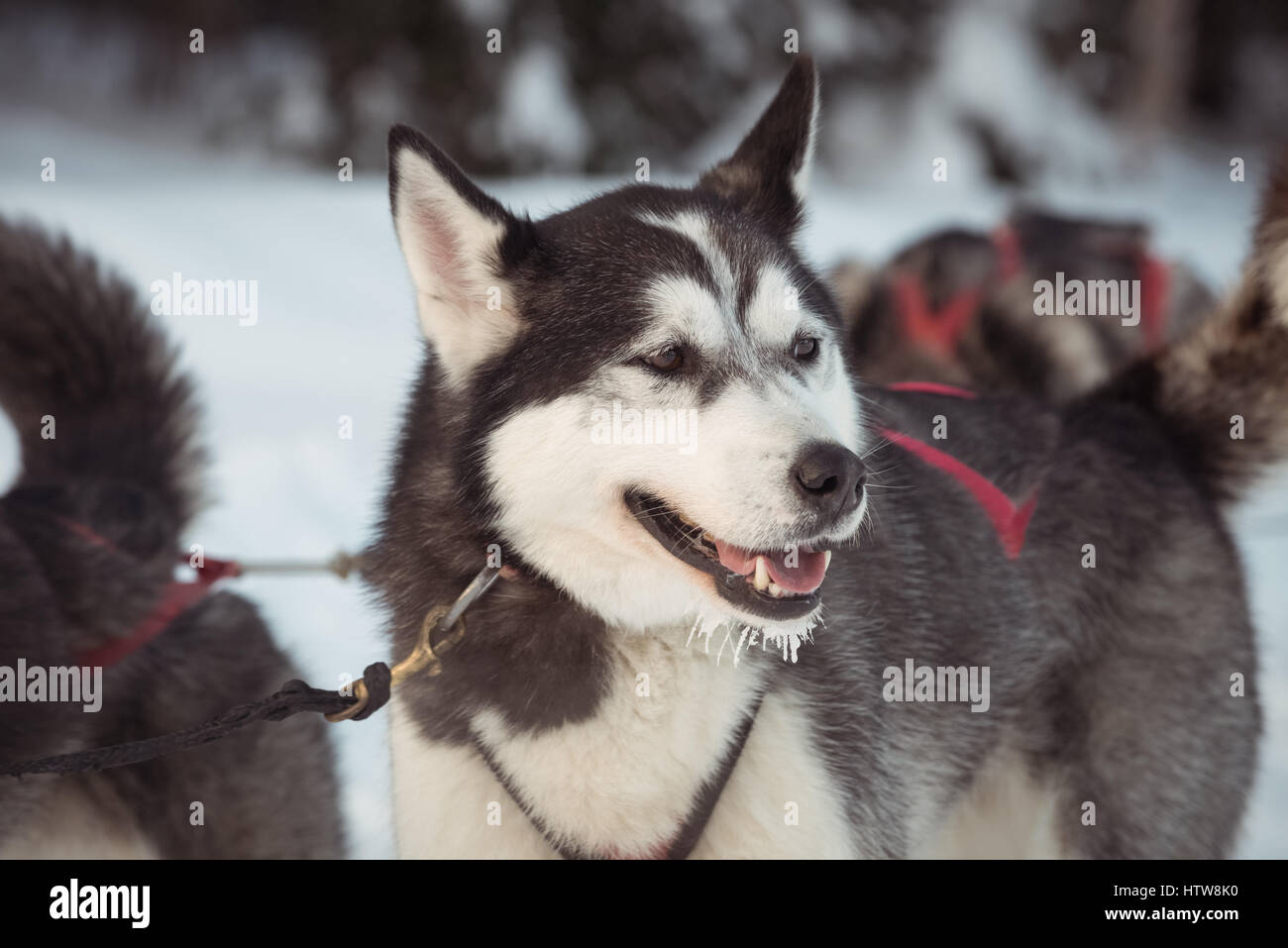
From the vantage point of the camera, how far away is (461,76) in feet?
27.3

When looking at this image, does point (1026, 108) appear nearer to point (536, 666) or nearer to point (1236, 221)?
point (1236, 221)

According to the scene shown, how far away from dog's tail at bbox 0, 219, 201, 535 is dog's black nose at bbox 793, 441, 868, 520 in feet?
4.54

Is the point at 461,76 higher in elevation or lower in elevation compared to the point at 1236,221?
higher

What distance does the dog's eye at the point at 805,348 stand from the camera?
1.86m

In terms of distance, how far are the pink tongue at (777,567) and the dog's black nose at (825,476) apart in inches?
4.7

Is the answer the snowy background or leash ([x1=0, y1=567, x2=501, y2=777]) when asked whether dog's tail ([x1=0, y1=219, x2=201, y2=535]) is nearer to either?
leash ([x1=0, y1=567, x2=501, y2=777])

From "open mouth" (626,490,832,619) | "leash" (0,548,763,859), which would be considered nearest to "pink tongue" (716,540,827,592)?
"open mouth" (626,490,832,619)

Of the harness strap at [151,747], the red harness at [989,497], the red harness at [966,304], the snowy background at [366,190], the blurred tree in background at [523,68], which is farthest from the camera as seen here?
the blurred tree in background at [523,68]

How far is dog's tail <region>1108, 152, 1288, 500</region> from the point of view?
2.34 meters

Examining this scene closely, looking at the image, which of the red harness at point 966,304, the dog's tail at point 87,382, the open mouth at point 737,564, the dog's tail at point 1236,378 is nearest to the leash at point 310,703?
the open mouth at point 737,564

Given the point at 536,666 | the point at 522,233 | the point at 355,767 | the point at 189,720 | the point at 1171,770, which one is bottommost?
the point at 355,767

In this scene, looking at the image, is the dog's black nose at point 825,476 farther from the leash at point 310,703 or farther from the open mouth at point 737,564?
the leash at point 310,703

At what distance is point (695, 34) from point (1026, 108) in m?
2.88

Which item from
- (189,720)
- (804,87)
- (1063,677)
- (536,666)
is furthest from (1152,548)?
(189,720)
